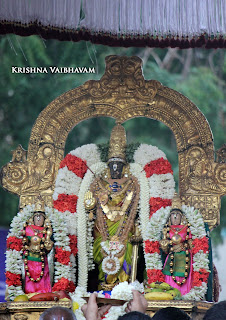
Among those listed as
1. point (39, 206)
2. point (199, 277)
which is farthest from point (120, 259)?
point (39, 206)

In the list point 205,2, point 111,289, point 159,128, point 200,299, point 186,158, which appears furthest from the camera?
point 159,128

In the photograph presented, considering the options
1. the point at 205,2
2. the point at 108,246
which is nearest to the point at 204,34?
the point at 205,2

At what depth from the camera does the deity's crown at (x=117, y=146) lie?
916 centimetres

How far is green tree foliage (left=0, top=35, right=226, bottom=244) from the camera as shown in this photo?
13.7 metres

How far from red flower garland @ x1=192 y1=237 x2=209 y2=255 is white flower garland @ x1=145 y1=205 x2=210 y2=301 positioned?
0.15ft

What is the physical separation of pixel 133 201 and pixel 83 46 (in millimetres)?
6134

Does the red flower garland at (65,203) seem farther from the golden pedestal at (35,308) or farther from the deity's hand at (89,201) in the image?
the golden pedestal at (35,308)

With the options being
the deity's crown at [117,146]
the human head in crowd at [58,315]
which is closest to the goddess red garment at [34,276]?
the deity's crown at [117,146]

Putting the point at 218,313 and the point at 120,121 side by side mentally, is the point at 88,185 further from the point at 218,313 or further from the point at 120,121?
the point at 218,313

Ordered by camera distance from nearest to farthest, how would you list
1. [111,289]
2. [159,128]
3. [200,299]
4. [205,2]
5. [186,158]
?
[205,2] < [200,299] < [111,289] < [186,158] < [159,128]

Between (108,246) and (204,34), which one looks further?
(108,246)

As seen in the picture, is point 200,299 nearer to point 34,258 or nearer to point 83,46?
point 34,258

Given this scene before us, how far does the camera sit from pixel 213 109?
14039 millimetres

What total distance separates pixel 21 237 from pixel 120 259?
4.61 feet
